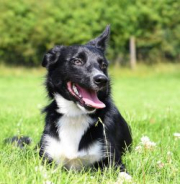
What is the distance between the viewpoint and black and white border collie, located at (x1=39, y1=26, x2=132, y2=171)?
3760 millimetres

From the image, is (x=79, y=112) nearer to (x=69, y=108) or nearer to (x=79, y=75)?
(x=69, y=108)

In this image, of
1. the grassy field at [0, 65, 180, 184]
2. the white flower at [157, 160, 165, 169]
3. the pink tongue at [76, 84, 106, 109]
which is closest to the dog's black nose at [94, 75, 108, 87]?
the pink tongue at [76, 84, 106, 109]

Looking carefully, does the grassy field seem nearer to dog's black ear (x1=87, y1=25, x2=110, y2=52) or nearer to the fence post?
dog's black ear (x1=87, y1=25, x2=110, y2=52)

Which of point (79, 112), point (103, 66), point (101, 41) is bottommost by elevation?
point (79, 112)

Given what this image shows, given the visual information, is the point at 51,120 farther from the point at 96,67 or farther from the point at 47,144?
the point at 96,67

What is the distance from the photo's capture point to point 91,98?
12.5ft

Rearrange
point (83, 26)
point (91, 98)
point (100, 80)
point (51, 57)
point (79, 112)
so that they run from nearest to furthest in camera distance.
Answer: point (100, 80), point (91, 98), point (79, 112), point (51, 57), point (83, 26)

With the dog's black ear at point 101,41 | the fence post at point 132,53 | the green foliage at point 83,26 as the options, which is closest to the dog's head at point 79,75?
the dog's black ear at point 101,41

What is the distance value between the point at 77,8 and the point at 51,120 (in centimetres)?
2346

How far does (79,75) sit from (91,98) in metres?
0.24

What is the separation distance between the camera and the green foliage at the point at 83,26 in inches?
1032

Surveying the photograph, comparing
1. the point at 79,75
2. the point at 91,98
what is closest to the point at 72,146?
the point at 91,98

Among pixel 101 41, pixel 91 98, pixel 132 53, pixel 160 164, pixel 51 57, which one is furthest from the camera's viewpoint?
pixel 132 53

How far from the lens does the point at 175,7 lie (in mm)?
27875
